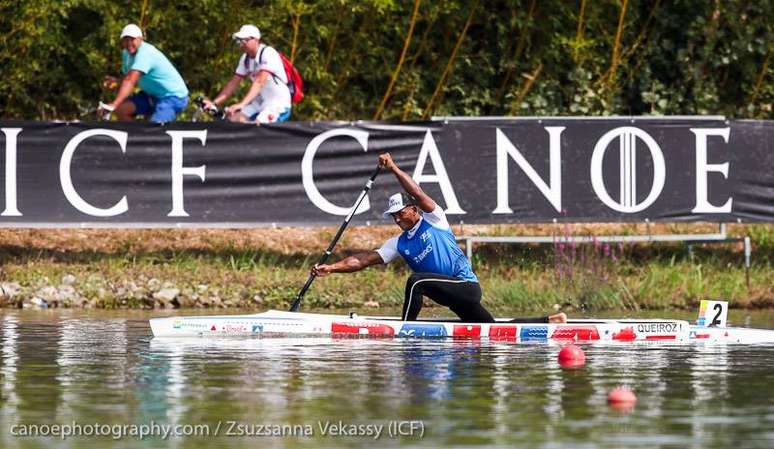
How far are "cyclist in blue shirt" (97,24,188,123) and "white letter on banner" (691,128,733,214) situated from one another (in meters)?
6.55

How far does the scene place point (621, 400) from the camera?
12.6 meters

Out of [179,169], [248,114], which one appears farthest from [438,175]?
[179,169]

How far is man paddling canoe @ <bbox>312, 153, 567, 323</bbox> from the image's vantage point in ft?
60.1

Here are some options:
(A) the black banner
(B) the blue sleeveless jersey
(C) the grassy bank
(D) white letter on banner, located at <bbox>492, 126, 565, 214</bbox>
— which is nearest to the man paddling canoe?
(B) the blue sleeveless jersey

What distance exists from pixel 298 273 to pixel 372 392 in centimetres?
959

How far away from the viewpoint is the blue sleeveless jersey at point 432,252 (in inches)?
728

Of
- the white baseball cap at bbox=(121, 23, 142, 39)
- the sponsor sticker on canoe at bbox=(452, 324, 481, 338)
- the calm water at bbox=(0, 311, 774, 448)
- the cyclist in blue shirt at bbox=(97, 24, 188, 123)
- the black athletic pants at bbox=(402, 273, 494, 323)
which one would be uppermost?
the white baseball cap at bbox=(121, 23, 142, 39)

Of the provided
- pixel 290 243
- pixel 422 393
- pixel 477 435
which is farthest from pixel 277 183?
pixel 477 435

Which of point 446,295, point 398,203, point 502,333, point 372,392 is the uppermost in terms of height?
point 398,203

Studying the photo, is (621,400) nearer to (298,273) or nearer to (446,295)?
(446,295)

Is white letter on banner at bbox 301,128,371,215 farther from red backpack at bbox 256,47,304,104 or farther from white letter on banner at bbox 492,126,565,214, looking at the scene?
white letter on banner at bbox 492,126,565,214

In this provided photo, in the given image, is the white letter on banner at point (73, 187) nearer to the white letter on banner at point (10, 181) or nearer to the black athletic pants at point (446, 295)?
the white letter on banner at point (10, 181)

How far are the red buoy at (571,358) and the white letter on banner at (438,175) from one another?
735 cm

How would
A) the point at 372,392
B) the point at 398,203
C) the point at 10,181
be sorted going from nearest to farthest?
the point at 372,392 < the point at 398,203 < the point at 10,181
